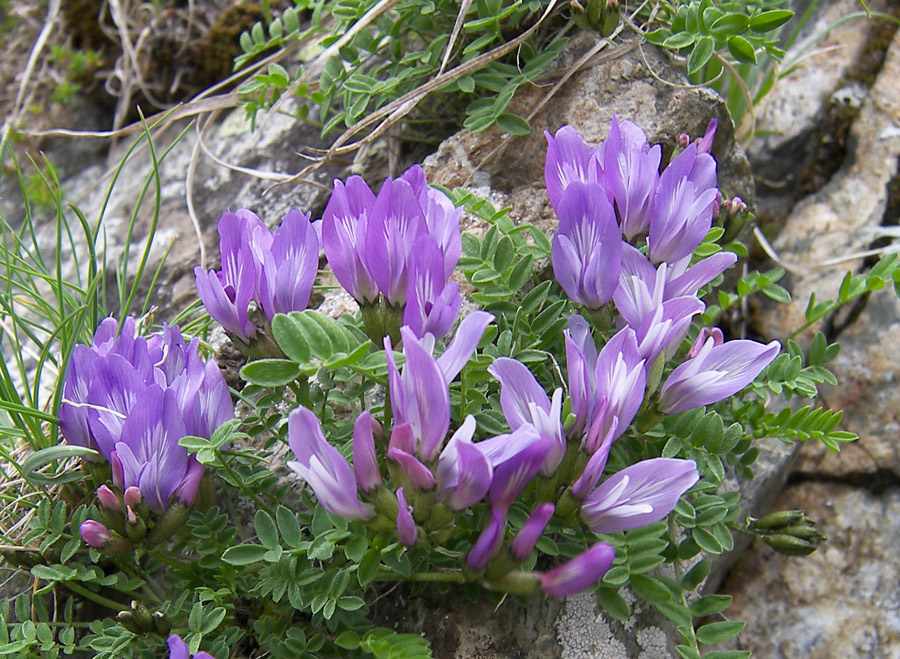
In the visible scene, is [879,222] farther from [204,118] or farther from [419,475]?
[204,118]

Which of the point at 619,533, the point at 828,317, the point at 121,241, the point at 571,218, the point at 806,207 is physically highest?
the point at 571,218

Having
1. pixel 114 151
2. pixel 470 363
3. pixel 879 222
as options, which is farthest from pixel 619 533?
pixel 114 151

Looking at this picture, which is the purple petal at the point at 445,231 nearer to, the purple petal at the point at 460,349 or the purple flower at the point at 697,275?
the purple petal at the point at 460,349

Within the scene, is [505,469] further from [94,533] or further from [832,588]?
[832,588]

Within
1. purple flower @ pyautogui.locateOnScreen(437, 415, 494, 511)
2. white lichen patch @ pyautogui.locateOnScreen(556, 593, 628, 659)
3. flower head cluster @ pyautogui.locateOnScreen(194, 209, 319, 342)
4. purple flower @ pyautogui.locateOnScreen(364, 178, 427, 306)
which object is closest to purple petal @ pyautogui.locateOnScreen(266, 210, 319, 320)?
flower head cluster @ pyautogui.locateOnScreen(194, 209, 319, 342)

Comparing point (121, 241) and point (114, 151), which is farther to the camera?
point (114, 151)
